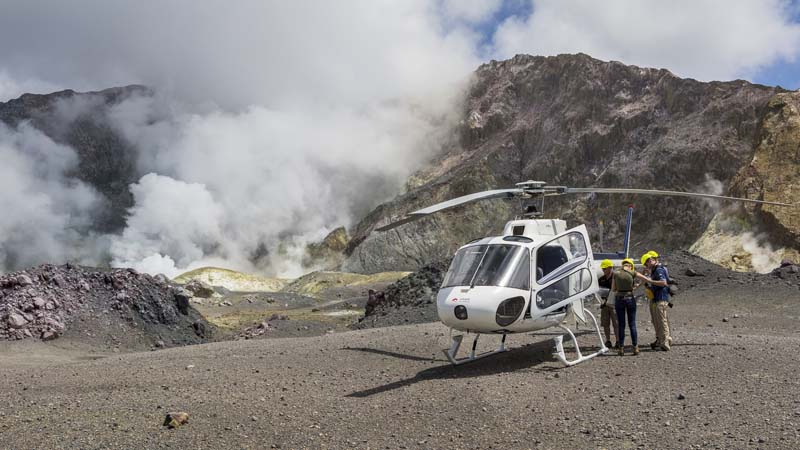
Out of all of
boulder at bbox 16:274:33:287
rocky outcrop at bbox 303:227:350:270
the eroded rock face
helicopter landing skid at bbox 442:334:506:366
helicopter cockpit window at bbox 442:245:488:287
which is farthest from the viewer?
rocky outcrop at bbox 303:227:350:270

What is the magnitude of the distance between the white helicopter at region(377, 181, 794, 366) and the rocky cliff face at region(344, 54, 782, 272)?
39374 mm

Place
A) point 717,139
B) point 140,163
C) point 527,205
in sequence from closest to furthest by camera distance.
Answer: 1. point 527,205
2. point 717,139
3. point 140,163

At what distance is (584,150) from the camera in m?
61.6

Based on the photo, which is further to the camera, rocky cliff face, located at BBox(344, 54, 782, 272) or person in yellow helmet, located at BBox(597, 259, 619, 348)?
rocky cliff face, located at BBox(344, 54, 782, 272)

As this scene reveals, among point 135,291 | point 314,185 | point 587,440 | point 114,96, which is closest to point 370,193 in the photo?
point 314,185

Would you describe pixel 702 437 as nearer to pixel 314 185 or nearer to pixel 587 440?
pixel 587 440

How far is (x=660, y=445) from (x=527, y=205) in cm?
629

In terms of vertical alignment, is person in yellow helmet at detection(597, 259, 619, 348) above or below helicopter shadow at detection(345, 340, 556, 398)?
above

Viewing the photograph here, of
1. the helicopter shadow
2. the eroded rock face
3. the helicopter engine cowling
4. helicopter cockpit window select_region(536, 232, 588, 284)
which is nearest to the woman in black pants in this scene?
helicopter cockpit window select_region(536, 232, 588, 284)

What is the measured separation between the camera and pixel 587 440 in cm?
682

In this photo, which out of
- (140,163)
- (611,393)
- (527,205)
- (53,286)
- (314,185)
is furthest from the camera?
(140,163)

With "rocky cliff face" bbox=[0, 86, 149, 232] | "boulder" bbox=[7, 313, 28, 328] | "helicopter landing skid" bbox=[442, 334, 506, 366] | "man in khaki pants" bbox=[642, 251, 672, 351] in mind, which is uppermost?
"rocky cliff face" bbox=[0, 86, 149, 232]

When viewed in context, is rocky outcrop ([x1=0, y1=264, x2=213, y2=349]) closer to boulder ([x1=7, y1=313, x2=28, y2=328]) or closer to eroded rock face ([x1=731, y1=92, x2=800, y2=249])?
boulder ([x1=7, y1=313, x2=28, y2=328])

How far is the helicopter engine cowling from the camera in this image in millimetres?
9727
